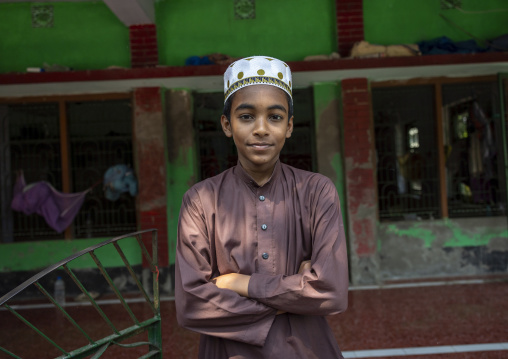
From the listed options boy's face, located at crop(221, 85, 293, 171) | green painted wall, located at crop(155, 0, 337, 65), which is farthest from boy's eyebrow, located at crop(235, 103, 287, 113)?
green painted wall, located at crop(155, 0, 337, 65)

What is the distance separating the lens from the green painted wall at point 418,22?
6.77 meters

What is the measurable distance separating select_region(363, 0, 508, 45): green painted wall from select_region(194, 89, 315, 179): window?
134cm

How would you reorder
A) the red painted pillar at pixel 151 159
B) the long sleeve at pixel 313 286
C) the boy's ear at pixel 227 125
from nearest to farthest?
the long sleeve at pixel 313 286
the boy's ear at pixel 227 125
the red painted pillar at pixel 151 159

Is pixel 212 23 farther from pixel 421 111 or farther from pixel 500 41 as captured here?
pixel 500 41

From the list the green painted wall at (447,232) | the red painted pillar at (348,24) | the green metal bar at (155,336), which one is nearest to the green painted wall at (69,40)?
the red painted pillar at (348,24)

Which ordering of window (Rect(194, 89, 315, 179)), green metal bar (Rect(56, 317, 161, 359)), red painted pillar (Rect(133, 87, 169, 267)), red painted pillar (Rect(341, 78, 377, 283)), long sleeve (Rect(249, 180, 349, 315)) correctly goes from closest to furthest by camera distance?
1. long sleeve (Rect(249, 180, 349, 315))
2. green metal bar (Rect(56, 317, 161, 359))
3. red painted pillar (Rect(133, 87, 169, 267))
4. red painted pillar (Rect(341, 78, 377, 283))
5. window (Rect(194, 89, 315, 179))

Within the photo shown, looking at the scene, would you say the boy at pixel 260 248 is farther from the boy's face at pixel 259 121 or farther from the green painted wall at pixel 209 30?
the green painted wall at pixel 209 30

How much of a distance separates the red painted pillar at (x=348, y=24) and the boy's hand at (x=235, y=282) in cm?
567

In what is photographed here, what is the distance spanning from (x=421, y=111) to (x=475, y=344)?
12.2 ft

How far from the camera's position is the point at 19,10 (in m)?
6.78

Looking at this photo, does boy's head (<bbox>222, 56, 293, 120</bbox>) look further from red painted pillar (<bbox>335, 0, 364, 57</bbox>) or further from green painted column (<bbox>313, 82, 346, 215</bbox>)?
red painted pillar (<bbox>335, 0, 364, 57</bbox>)

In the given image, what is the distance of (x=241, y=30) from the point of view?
674 centimetres

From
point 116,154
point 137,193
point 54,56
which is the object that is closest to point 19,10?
point 54,56

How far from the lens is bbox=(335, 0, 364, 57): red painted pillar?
6660mm
